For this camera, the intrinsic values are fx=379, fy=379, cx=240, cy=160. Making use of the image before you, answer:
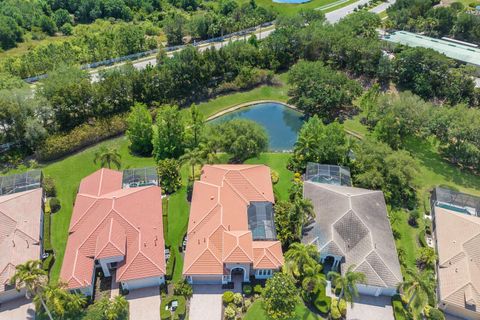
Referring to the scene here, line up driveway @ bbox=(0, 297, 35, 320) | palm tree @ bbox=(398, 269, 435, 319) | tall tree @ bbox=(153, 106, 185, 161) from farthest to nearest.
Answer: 1. tall tree @ bbox=(153, 106, 185, 161)
2. driveway @ bbox=(0, 297, 35, 320)
3. palm tree @ bbox=(398, 269, 435, 319)

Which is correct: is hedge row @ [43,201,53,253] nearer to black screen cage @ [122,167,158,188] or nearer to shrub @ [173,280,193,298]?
black screen cage @ [122,167,158,188]

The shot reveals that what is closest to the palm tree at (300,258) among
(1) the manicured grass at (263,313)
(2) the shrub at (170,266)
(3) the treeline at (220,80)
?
(1) the manicured grass at (263,313)

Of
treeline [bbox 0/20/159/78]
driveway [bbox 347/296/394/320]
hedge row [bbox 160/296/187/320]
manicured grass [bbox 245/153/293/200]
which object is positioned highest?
treeline [bbox 0/20/159/78]

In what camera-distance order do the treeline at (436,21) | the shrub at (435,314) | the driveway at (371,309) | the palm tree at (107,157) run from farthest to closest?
1. the treeline at (436,21)
2. the palm tree at (107,157)
3. the driveway at (371,309)
4. the shrub at (435,314)

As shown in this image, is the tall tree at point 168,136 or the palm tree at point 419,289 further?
the tall tree at point 168,136

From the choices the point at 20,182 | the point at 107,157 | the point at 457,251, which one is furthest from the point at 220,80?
the point at 457,251

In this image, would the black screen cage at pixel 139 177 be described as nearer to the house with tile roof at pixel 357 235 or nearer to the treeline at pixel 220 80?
the treeline at pixel 220 80

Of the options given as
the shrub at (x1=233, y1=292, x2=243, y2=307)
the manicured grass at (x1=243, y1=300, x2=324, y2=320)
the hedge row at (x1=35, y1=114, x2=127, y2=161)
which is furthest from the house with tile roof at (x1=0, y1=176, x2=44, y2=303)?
the manicured grass at (x1=243, y1=300, x2=324, y2=320)

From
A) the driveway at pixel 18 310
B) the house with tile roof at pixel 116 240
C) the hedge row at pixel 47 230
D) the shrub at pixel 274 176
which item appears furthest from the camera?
the shrub at pixel 274 176
